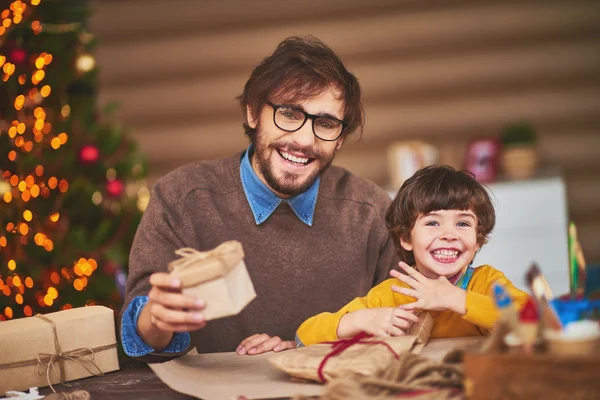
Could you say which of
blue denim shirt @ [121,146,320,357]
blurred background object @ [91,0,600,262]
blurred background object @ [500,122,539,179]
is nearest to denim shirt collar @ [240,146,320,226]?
blue denim shirt @ [121,146,320,357]

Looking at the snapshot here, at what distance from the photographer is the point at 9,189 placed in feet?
10.8

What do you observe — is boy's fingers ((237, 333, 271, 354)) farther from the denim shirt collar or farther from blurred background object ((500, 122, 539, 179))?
blurred background object ((500, 122, 539, 179))

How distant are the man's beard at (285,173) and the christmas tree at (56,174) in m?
1.36

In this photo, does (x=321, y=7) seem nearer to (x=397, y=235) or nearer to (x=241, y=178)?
(x=241, y=178)

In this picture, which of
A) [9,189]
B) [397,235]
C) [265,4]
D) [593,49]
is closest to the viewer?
[397,235]

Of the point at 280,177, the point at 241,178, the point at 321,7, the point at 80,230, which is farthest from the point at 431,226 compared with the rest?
the point at 321,7

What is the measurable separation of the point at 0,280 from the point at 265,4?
9.14 feet

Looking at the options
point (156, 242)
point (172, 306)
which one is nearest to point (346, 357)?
point (172, 306)

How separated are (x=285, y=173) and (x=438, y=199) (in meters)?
0.50

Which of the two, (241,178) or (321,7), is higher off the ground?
(321,7)

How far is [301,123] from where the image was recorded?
6.74 ft

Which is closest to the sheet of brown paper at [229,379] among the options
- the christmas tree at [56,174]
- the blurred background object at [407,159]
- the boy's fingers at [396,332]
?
the boy's fingers at [396,332]

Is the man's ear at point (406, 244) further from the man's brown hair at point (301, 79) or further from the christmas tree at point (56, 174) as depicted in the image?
the christmas tree at point (56, 174)

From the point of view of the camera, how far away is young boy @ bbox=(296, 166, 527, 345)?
1.57 meters
